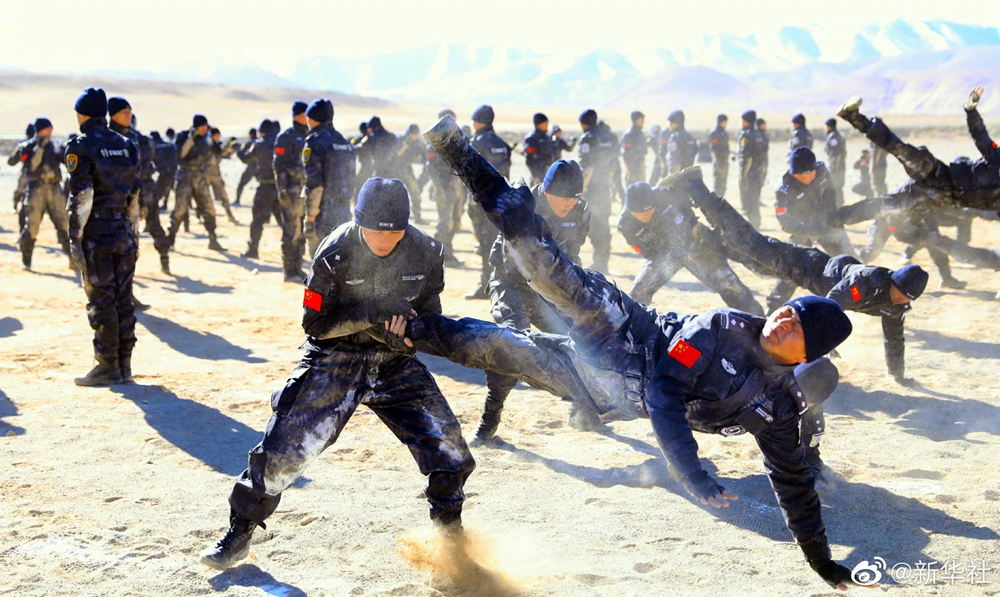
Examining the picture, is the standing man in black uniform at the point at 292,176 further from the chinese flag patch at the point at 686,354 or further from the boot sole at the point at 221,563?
the chinese flag patch at the point at 686,354

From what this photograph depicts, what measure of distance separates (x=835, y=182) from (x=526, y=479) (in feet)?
49.9

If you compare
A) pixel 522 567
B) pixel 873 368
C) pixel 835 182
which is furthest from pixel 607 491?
pixel 835 182

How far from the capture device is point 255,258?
14336 mm

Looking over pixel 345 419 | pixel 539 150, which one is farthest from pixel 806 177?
pixel 345 419

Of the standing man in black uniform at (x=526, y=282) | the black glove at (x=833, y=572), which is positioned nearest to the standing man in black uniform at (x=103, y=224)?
the standing man in black uniform at (x=526, y=282)

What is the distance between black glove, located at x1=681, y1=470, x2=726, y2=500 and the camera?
3.60 m

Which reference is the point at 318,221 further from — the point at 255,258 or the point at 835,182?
the point at 835,182

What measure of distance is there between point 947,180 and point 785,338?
6471 mm

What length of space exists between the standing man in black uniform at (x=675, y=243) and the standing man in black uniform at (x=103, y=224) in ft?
14.9

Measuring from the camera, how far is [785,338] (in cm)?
376

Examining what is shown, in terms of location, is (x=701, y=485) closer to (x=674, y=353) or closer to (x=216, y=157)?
(x=674, y=353)

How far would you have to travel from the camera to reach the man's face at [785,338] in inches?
147

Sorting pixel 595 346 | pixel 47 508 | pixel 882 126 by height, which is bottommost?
pixel 47 508

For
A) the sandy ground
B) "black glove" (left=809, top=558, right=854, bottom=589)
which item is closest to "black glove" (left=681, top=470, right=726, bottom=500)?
"black glove" (left=809, top=558, right=854, bottom=589)
